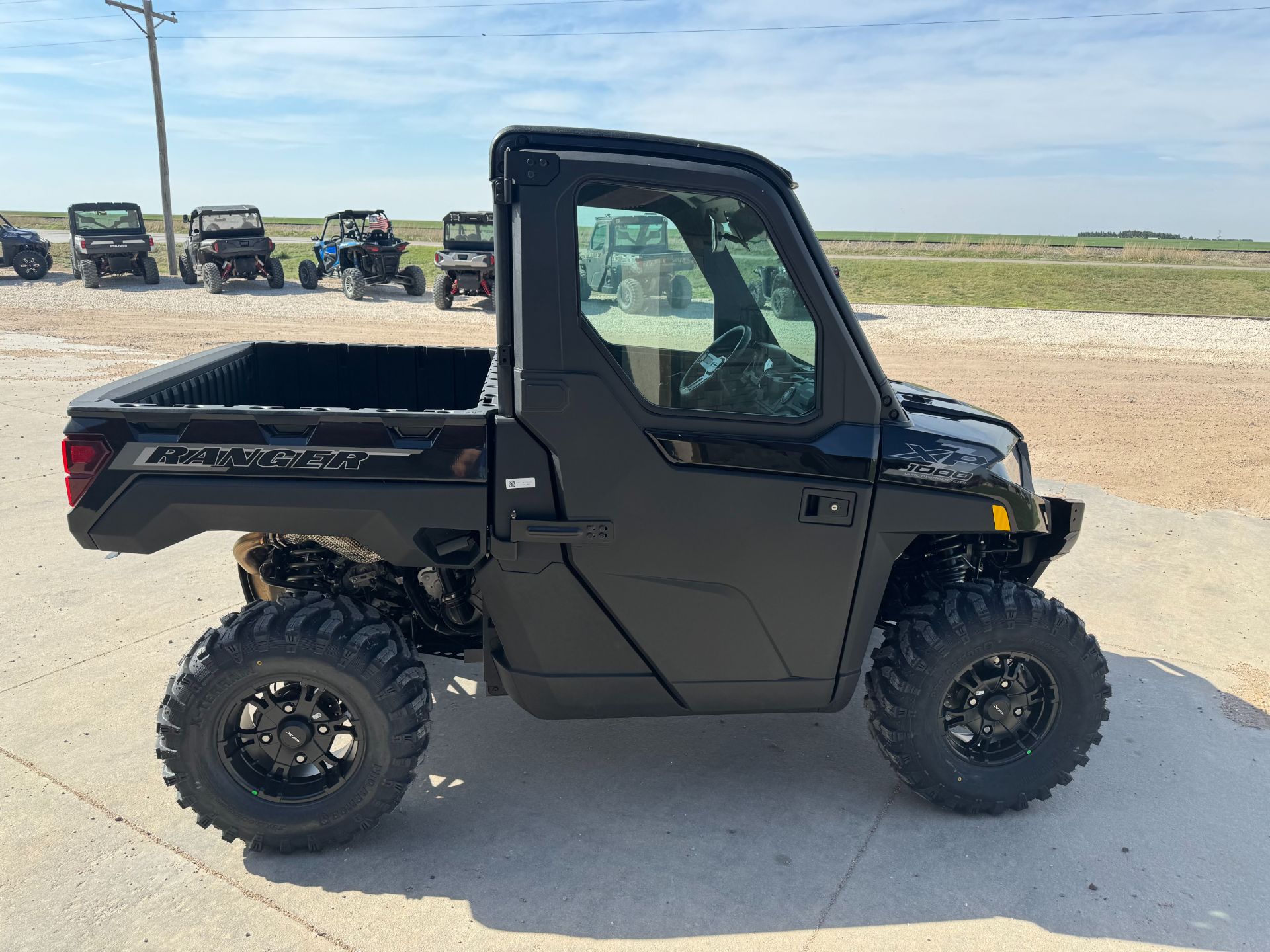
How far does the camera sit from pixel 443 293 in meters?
20.1

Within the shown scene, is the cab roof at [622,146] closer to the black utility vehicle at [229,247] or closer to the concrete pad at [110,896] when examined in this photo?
the concrete pad at [110,896]

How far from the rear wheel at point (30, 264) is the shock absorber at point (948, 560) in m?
27.4

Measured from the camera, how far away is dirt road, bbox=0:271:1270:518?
8562mm

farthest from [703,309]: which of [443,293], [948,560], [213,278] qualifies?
[213,278]

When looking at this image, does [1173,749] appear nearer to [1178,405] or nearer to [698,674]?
[698,674]

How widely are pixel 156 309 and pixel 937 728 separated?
67.9 feet

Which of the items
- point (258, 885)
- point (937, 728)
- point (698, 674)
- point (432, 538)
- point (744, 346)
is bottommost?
point (258, 885)

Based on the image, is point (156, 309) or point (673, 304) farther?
point (156, 309)

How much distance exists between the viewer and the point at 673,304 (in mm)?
3090

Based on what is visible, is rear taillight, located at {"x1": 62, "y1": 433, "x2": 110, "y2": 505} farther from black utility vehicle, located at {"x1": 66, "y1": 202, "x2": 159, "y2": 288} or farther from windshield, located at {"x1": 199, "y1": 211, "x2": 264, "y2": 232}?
black utility vehicle, located at {"x1": 66, "y1": 202, "x2": 159, "y2": 288}

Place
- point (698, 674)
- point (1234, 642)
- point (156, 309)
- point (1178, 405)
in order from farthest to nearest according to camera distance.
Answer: point (156, 309) → point (1178, 405) → point (1234, 642) → point (698, 674)

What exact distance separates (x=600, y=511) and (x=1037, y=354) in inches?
568

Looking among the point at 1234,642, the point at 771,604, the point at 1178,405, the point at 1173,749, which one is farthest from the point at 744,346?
the point at 1178,405

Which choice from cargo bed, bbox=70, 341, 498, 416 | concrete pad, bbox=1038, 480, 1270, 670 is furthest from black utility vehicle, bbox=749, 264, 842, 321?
concrete pad, bbox=1038, 480, 1270, 670
